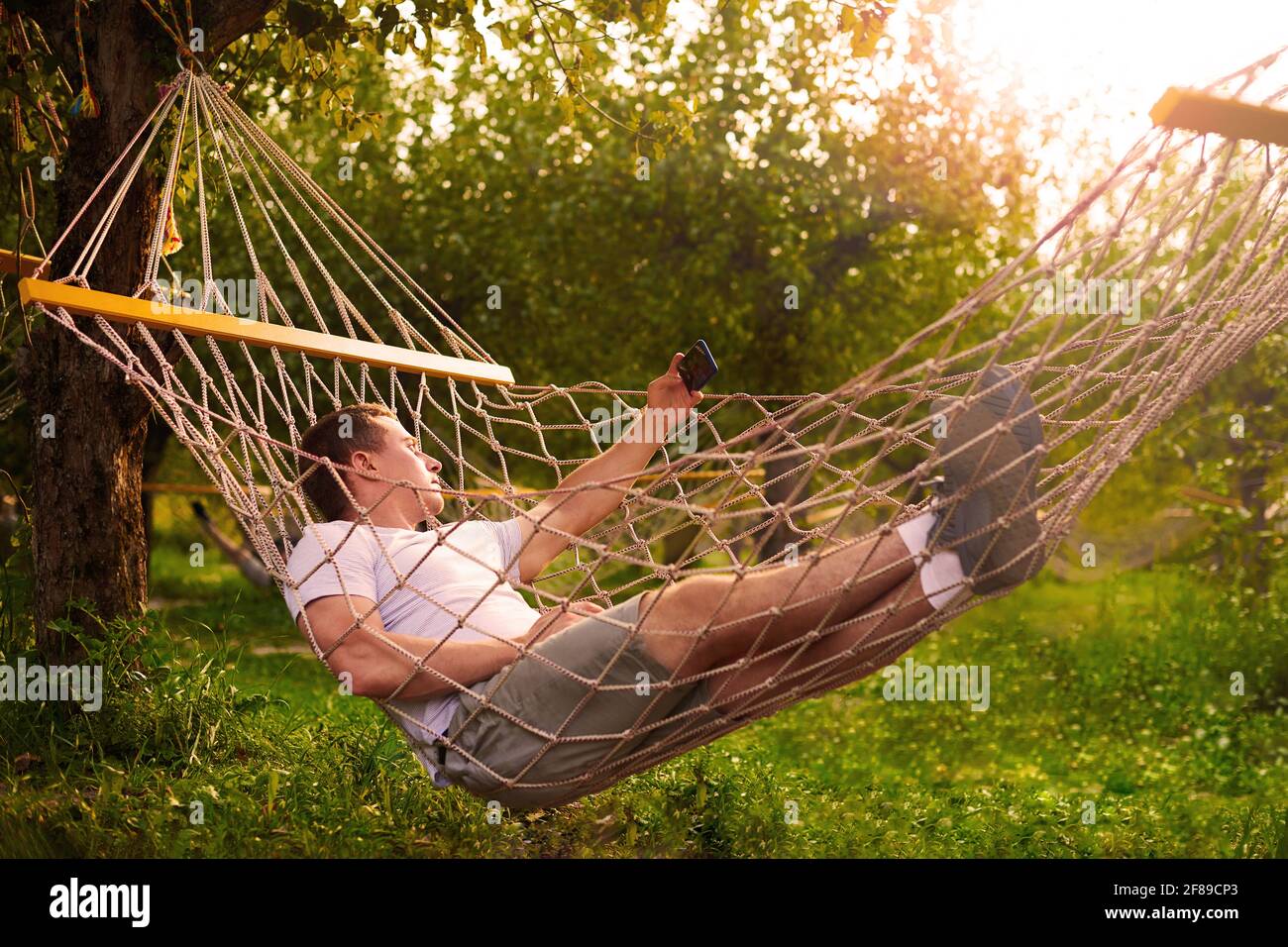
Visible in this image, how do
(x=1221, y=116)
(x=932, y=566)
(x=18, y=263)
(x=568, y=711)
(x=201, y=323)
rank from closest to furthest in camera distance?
(x=1221, y=116) → (x=932, y=566) → (x=568, y=711) → (x=201, y=323) → (x=18, y=263)

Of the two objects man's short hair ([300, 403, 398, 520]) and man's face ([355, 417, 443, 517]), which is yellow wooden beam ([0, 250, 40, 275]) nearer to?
man's short hair ([300, 403, 398, 520])

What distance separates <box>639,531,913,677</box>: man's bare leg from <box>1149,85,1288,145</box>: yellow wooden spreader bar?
2.28ft

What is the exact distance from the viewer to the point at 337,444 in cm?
244

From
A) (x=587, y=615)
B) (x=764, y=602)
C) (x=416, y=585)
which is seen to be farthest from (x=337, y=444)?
(x=764, y=602)

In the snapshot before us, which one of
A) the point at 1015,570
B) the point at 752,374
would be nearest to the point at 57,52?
the point at 1015,570

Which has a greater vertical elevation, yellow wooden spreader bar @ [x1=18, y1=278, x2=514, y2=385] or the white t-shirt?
yellow wooden spreader bar @ [x1=18, y1=278, x2=514, y2=385]

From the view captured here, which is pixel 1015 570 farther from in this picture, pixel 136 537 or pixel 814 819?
pixel 136 537

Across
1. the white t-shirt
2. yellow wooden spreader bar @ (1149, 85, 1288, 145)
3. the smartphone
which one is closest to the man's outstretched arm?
the smartphone

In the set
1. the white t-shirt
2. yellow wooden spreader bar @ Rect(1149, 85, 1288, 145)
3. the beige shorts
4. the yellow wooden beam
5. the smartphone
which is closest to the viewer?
yellow wooden spreader bar @ Rect(1149, 85, 1288, 145)

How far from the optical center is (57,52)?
2.96 m

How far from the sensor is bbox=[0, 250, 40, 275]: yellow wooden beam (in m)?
2.82

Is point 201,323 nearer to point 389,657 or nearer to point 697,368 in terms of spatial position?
point 389,657

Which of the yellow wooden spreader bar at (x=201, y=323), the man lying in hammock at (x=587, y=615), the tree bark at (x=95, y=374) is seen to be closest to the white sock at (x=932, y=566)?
the man lying in hammock at (x=587, y=615)

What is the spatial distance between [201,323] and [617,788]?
1.33 meters
